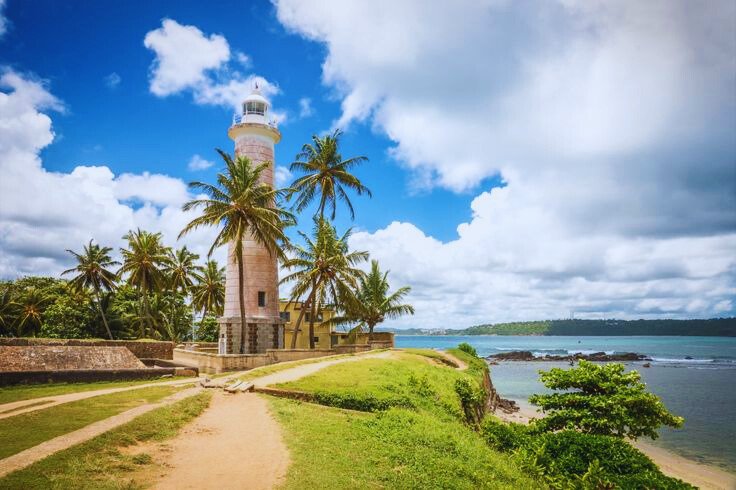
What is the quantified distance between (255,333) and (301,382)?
12553 mm

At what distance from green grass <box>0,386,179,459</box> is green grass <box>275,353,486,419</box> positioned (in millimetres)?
5578

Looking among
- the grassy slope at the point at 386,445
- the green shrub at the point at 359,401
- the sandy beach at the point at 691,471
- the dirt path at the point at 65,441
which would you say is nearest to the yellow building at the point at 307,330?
the grassy slope at the point at 386,445

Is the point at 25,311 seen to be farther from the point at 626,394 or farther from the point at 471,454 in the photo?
the point at 626,394

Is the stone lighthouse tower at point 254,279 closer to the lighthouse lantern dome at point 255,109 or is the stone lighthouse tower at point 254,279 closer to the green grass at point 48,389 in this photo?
the lighthouse lantern dome at point 255,109

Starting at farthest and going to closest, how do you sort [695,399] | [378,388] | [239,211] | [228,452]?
[695,399]
[239,211]
[378,388]
[228,452]

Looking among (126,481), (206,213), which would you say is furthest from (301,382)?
(206,213)

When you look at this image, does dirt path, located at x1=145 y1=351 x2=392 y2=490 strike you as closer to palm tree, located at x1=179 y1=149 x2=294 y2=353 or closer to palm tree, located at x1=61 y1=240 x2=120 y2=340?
palm tree, located at x1=179 y1=149 x2=294 y2=353

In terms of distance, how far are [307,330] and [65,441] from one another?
3414 cm

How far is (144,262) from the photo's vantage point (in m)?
39.8

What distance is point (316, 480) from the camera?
27.8 feet

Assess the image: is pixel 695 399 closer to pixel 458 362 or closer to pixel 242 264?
pixel 458 362

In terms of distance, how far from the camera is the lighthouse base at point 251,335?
29.0m

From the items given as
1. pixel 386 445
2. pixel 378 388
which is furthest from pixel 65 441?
pixel 378 388

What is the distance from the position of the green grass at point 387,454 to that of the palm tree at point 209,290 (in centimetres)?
3556
